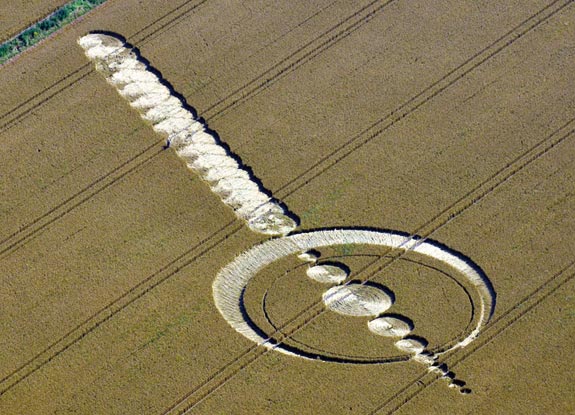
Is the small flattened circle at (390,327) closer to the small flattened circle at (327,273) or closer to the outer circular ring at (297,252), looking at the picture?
the outer circular ring at (297,252)

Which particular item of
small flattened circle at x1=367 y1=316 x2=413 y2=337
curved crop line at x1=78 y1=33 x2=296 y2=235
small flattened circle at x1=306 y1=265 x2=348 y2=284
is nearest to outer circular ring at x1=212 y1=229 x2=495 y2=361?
curved crop line at x1=78 y1=33 x2=296 y2=235

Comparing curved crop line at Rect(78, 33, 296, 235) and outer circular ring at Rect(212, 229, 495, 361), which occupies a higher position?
curved crop line at Rect(78, 33, 296, 235)

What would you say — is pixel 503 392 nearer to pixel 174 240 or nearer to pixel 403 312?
pixel 403 312

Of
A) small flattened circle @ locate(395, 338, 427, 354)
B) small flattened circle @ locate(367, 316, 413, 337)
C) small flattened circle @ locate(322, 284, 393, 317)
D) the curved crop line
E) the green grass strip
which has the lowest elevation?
small flattened circle @ locate(395, 338, 427, 354)

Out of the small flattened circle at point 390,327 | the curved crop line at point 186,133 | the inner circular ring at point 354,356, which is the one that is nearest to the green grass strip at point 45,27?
the curved crop line at point 186,133

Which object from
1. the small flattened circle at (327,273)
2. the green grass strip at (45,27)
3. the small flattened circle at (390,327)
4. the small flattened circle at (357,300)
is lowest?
the small flattened circle at (390,327)

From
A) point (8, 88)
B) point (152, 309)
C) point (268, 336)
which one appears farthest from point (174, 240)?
point (8, 88)

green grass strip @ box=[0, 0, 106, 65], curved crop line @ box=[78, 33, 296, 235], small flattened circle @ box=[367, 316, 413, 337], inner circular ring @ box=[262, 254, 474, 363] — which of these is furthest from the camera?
green grass strip @ box=[0, 0, 106, 65]

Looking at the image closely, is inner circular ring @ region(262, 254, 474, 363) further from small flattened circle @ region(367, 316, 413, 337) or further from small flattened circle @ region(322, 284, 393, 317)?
small flattened circle @ region(322, 284, 393, 317)
